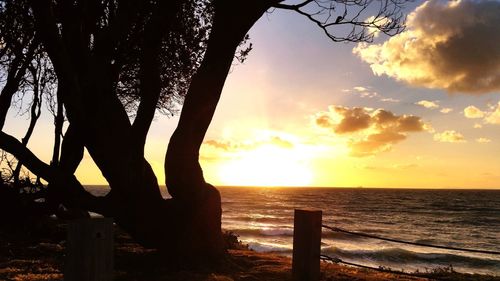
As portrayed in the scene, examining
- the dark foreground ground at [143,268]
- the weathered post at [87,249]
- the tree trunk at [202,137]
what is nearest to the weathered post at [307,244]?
the dark foreground ground at [143,268]

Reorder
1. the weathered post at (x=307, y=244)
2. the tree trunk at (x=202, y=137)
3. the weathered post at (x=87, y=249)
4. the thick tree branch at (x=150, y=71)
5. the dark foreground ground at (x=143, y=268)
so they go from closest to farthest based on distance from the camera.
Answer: the weathered post at (x=87, y=249)
the weathered post at (x=307, y=244)
the dark foreground ground at (x=143, y=268)
the tree trunk at (x=202, y=137)
the thick tree branch at (x=150, y=71)

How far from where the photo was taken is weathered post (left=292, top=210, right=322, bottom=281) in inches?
265

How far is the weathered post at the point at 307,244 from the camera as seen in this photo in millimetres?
6742

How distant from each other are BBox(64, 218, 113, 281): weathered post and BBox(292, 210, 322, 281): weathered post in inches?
128

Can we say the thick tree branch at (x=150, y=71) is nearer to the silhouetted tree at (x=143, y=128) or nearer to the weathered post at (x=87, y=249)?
the silhouetted tree at (x=143, y=128)

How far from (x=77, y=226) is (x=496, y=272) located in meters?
24.0

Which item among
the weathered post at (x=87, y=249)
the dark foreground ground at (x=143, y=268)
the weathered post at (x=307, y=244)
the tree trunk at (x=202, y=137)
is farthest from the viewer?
the tree trunk at (x=202, y=137)

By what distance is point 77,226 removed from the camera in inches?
167

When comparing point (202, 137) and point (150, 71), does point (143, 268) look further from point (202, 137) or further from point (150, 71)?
point (150, 71)

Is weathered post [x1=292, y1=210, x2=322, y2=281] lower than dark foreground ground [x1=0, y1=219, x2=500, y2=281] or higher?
higher

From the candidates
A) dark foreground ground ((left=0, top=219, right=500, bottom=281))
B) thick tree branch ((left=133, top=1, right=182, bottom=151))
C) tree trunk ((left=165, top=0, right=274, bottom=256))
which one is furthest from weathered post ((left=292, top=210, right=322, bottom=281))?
thick tree branch ((left=133, top=1, right=182, bottom=151))

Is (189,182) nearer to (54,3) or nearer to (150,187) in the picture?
(150,187)

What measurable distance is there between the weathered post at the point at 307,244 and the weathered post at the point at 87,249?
10.7ft

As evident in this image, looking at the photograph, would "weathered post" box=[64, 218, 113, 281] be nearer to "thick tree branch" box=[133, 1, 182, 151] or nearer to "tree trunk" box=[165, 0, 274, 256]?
"tree trunk" box=[165, 0, 274, 256]
